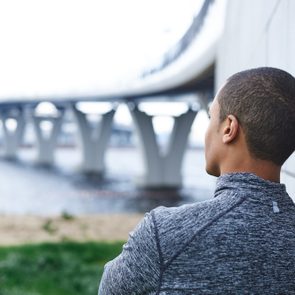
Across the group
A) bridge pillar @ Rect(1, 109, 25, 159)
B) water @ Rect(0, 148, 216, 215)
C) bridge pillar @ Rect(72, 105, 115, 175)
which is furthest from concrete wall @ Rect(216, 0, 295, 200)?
bridge pillar @ Rect(1, 109, 25, 159)

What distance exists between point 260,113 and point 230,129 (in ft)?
0.31

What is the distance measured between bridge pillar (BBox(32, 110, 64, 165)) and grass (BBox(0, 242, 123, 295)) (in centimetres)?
5399

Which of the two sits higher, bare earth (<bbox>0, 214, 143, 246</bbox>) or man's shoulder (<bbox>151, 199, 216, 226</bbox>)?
man's shoulder (<bbox>151, 199, 216, 226</bbox>)

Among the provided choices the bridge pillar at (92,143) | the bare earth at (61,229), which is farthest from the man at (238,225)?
the bridge pillar at (92,143)

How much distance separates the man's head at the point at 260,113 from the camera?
146 cm

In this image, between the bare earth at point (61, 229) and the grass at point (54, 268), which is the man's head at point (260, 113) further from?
the bare earth at point (61, 229)

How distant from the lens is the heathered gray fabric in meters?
1.42

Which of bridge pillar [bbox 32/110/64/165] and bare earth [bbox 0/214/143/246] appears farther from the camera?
bridge pillar [bbox 32/110/64/165]

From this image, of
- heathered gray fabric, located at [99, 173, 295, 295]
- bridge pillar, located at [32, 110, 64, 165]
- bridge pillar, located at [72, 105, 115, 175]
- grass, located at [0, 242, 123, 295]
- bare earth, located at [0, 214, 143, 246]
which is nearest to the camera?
heathered gray fabric, located at [99, 173, 295, 295]

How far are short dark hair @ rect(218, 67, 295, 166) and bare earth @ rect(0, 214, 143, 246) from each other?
1385cm

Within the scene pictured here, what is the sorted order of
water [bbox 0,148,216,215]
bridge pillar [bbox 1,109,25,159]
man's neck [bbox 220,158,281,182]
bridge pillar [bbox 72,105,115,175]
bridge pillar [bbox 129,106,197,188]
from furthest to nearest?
bridge pillar [bbox 1,109,25,159] → bridge pillar [bbox 72,105,115,175] → bridge pillar [bbox 129,106,197,188] → water [bbox 0,148,216,215] → man's neck [bbox 220,158,281,182]

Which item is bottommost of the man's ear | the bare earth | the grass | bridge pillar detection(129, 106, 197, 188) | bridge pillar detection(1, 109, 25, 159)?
bridge pillar detection(1, 109, 25, 159)

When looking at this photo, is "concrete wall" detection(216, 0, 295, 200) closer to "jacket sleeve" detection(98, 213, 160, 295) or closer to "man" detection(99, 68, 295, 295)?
"man" detection(99, 68, 295, 295)

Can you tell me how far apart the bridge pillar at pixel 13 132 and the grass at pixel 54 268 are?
5968 cm
